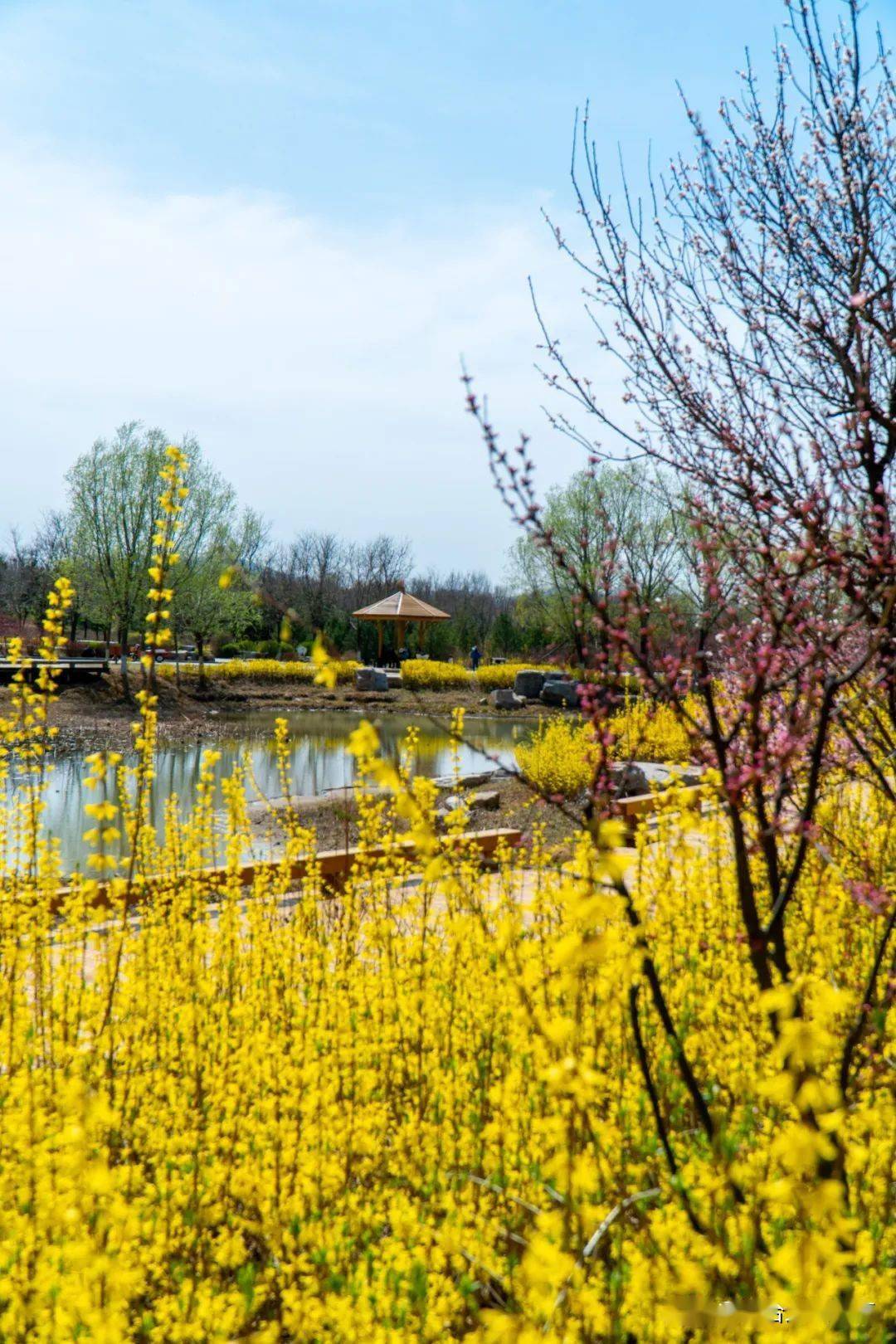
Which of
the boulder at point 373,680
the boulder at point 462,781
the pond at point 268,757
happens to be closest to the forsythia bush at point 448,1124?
the pond at point 268,757

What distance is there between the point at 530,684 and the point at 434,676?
3.82m

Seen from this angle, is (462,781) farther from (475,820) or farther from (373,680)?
(373,680)

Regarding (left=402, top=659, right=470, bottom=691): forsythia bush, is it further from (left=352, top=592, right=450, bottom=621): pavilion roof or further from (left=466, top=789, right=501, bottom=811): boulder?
(left=466, top=789, right=501, bottom=811): boulder

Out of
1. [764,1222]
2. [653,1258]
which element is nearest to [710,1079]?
[764,1222]

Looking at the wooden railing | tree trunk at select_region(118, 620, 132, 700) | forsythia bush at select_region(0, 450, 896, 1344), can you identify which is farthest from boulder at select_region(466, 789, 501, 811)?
tree trunk at select_region(118, 620, 132, 700)

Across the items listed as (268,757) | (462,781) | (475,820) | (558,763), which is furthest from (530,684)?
(475,820)

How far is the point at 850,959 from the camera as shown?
3762 mm

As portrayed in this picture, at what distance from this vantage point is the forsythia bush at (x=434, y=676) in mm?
30422

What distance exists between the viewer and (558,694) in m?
25.6

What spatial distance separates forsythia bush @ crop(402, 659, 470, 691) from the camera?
30422 mm

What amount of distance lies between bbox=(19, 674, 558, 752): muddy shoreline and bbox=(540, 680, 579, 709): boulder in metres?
0.36

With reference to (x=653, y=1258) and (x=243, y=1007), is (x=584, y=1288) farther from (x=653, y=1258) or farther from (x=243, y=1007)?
(x=243, y=1007)

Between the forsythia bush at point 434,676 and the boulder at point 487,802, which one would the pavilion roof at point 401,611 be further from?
the boulder at point 487,802

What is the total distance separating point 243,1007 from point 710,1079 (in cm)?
172
